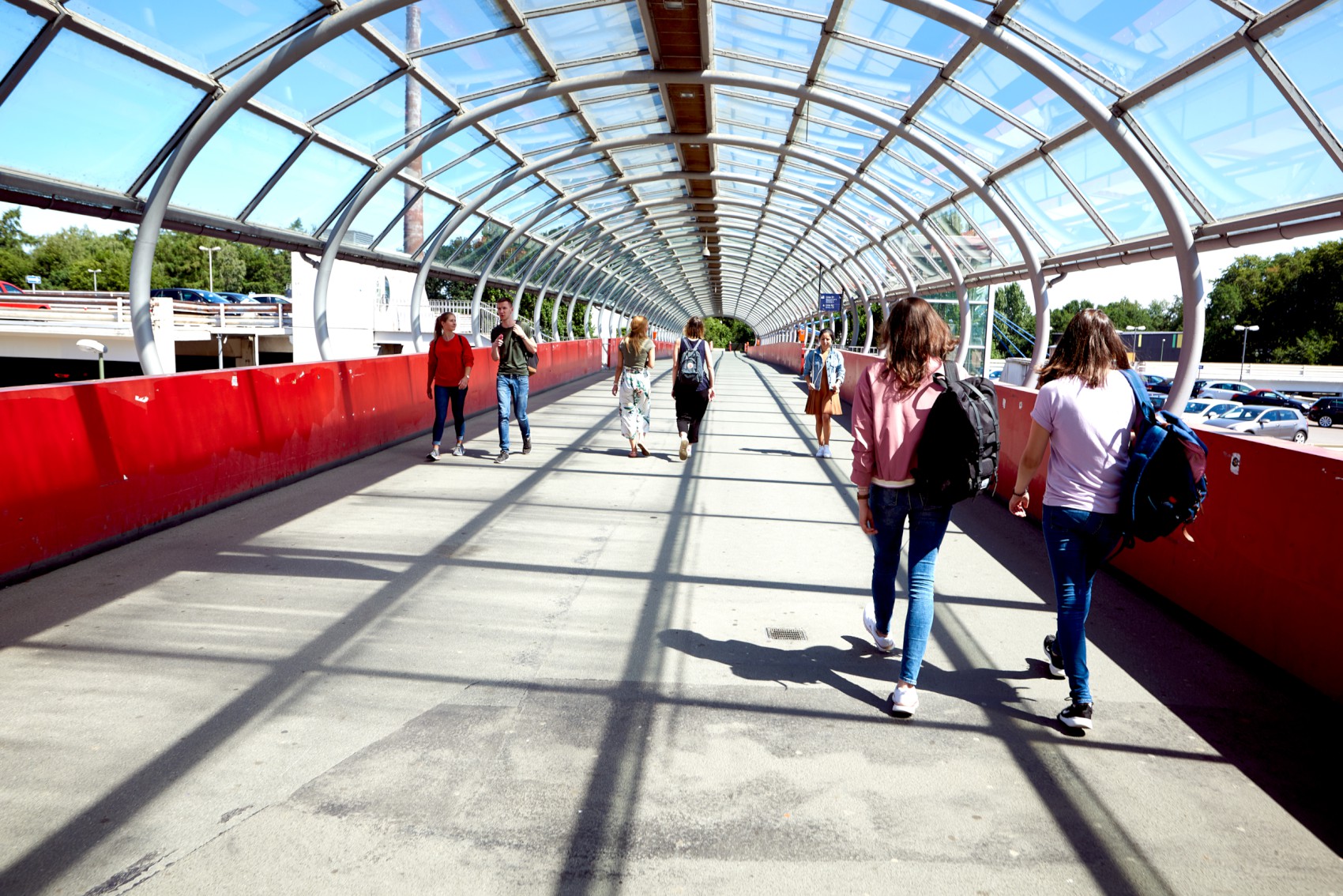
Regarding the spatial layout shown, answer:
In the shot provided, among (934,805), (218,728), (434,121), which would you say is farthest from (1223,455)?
(434,121)

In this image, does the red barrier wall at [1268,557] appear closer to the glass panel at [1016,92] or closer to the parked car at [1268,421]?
the glass panel at [1016,92]

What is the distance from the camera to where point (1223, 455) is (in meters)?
5.45

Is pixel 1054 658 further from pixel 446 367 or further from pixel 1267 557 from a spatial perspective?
pixel 446 367

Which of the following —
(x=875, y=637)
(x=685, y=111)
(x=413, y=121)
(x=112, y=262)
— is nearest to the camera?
(x=875, y=637)

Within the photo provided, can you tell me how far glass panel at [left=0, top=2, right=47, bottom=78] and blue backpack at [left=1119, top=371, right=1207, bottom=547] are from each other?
863 centimetres

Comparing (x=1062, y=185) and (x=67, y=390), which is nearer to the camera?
(x=67, y=390)

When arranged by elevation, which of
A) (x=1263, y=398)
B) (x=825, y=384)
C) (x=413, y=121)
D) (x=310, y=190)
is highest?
(x=413, y=121)

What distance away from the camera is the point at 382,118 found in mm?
12875

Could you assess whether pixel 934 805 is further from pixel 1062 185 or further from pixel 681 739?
pixel 1062 185

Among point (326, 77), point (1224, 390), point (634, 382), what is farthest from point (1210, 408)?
point (326, 77)

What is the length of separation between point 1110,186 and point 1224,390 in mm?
39587

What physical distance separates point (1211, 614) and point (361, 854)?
184 inches

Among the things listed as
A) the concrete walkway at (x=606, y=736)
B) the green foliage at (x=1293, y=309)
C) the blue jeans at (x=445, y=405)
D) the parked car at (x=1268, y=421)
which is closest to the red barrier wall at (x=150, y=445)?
the concrete walkway at (x=606, y=736)

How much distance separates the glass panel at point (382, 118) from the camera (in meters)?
12.1
